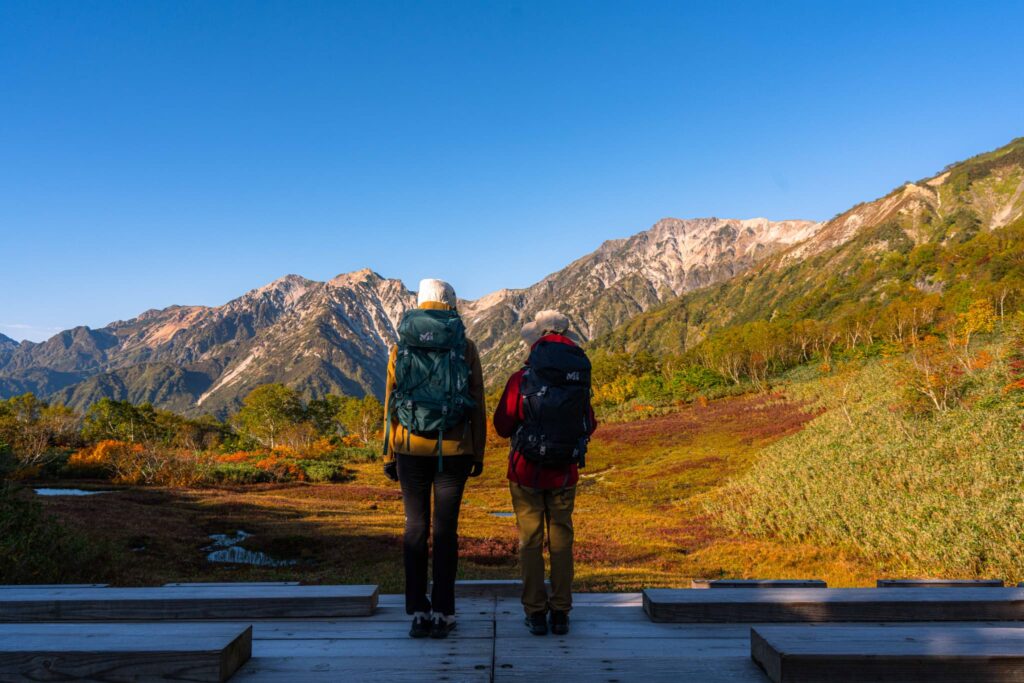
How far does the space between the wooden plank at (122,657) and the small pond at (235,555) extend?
1309 centimetres

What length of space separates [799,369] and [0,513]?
8180 centimetres

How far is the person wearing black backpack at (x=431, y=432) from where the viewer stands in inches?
178

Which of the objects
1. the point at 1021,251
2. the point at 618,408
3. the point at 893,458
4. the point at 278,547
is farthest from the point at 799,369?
the point at 278,547

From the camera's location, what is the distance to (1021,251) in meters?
73.8

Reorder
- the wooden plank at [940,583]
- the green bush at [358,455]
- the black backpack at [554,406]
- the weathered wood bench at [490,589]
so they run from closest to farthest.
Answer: the black backpack at [554,406], the weathered wood bench at [490,589], the wooden plank at [940,583], the green bush at [358,455]

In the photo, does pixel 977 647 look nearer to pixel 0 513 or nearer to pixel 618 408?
pixel 0 513

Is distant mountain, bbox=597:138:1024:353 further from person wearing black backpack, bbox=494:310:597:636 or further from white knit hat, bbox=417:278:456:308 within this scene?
white knit hat, bbox=417:278:456:308

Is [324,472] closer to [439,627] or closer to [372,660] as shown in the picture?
[439,627]

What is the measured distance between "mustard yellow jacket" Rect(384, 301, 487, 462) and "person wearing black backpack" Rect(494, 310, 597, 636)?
221mm

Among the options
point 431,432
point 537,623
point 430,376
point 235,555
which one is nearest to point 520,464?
point 431,432

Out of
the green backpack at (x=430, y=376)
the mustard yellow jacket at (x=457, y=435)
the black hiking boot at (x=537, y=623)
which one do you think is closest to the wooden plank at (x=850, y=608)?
the black hiking boot at (x=537, y=623)

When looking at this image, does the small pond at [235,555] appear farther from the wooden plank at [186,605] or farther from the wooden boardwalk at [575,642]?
the wooden boardwalk at [575,642]

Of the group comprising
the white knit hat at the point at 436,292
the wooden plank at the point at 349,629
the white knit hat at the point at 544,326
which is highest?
the white knit hat at the point at 436,292

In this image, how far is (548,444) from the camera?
15.0 ft
